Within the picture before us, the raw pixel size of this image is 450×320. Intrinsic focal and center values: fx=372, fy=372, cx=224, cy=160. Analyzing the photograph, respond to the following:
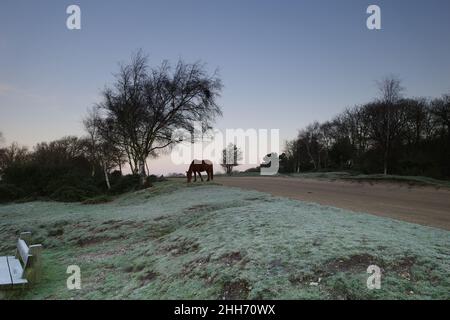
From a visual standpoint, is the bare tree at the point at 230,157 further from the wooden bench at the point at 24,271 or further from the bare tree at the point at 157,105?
the wooden bench at the point at 24,271

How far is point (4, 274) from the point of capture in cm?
699

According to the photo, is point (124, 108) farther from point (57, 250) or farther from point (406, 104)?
point (406, 104)

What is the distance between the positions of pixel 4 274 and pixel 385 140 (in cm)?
4516

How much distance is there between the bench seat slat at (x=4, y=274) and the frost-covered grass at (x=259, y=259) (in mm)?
225

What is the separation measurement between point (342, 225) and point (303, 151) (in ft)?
230

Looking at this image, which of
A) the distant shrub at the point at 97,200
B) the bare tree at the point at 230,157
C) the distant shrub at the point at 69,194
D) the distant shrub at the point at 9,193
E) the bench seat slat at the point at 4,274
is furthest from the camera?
the bare tree at the point at 230,157

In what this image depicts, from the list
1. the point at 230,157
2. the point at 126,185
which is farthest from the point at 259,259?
the point at 230,157

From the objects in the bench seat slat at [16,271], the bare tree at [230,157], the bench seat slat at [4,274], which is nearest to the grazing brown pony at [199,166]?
the bench seat slat at [16,271]

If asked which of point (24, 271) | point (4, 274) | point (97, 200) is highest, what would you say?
point (24, 271)

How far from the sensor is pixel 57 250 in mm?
10523

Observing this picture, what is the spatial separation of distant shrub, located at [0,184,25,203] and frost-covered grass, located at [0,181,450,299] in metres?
18.3

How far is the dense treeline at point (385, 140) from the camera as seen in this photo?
3812cm

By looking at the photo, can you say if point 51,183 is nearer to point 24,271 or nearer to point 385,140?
point 24,271
